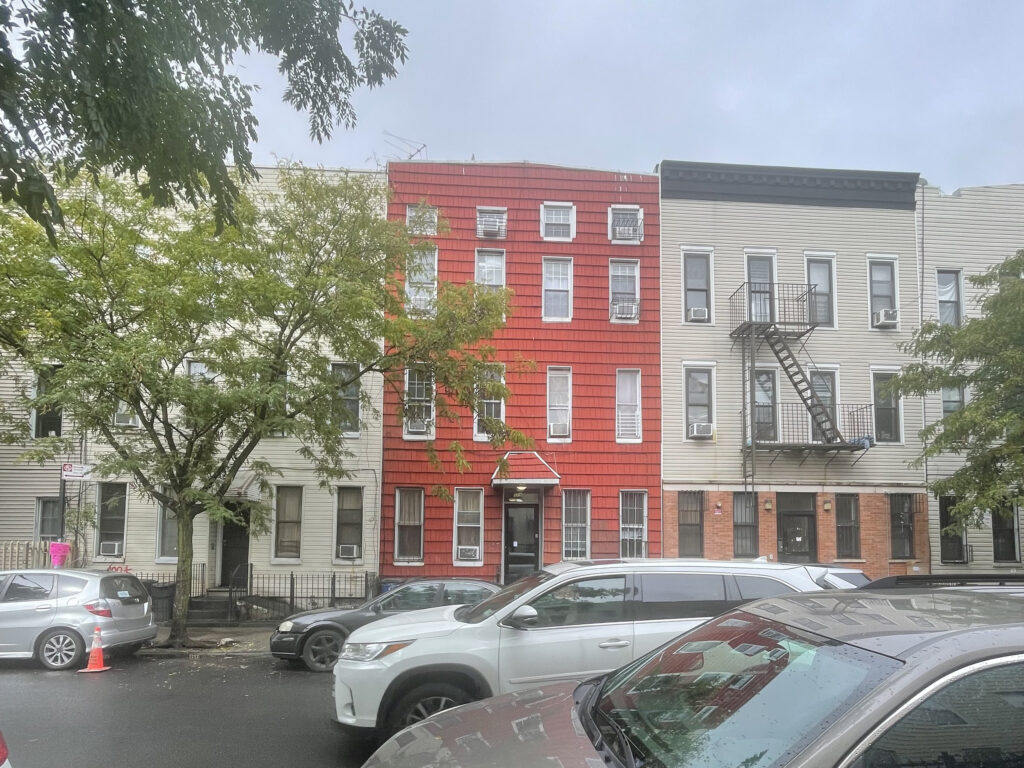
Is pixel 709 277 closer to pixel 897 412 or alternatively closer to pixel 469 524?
pixel 897 412

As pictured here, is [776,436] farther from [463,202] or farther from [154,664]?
[154,664]

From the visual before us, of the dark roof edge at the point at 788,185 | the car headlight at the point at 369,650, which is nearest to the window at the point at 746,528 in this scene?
the dark roof edge at the point at 788,185

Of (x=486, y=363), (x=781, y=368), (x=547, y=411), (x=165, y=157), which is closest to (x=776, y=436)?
(x=781, y=368)

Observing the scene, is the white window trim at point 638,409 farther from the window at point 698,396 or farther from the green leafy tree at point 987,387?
the green leafy tree at point 987,387

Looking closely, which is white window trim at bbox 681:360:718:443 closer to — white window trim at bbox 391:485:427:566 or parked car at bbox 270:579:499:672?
white window trim at bbox 391:485:427:566

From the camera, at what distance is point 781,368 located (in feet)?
64.7

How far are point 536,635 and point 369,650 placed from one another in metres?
1.33

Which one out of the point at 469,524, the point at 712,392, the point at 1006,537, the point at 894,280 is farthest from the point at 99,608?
the point at 1006,537

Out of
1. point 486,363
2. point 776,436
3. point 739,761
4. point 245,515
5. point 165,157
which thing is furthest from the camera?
point 776,436

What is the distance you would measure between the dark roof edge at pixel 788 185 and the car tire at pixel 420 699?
16560 millimetres

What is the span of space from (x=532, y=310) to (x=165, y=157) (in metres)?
13.5

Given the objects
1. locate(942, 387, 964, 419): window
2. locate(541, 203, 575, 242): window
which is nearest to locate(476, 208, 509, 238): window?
locate(541, 203, 575, 242): window

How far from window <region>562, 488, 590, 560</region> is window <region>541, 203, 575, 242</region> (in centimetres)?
655

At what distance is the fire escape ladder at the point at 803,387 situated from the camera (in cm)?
1884
